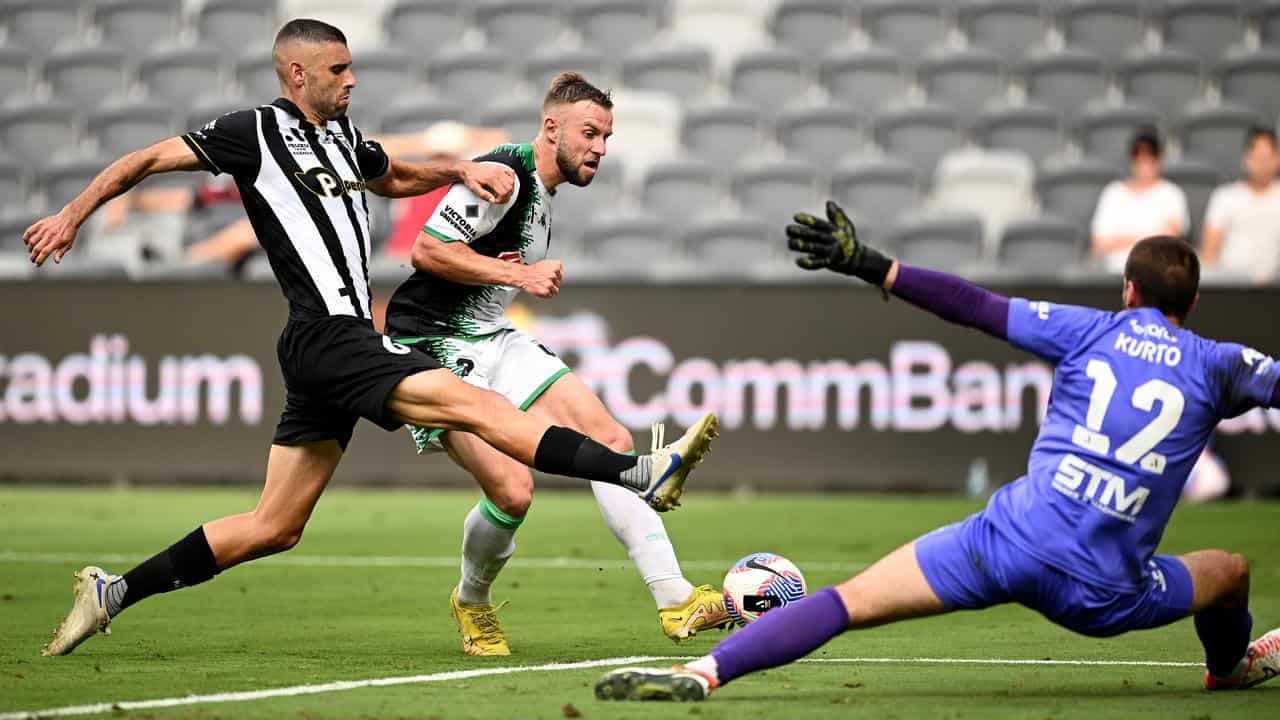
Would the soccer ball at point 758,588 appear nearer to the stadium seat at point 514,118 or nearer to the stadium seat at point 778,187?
the stadium seat at point 778,187

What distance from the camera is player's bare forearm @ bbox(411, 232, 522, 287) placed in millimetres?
6562

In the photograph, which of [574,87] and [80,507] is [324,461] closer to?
[574,87]

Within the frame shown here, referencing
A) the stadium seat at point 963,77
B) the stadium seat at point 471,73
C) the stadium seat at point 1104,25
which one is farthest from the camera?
the stadium seat at point 471,73

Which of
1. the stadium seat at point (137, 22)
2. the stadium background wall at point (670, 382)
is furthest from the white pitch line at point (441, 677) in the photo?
the stadium seat at point (137, 22)

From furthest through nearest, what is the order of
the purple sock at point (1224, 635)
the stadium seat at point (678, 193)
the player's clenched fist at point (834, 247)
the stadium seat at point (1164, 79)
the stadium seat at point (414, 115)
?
the stadium seat at point (1164, 79), the stadium seat at point (414, 115), the stadium seat at point (678, 193), the purple sock at point (1224, 635), the player's clenched fist at point (834, 247)

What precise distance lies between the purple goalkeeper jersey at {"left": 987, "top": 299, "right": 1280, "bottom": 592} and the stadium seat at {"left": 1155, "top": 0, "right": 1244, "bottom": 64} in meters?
14.7

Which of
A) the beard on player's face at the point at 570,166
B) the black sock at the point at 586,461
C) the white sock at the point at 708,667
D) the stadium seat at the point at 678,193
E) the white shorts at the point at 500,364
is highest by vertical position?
the stadium seat at the point at 678,193

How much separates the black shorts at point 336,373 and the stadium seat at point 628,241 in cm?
1034

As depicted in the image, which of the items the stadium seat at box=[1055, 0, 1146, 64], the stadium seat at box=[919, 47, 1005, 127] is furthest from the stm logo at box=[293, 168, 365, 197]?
the stadium seat at box=[1055, 0, 1146, 64]

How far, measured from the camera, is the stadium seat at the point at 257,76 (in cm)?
1897

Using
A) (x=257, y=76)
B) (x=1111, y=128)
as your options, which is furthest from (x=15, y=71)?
(x=1111, y=128)

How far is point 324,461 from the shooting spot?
250 inches

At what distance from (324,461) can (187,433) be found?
8.64 m

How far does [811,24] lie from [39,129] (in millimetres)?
9135
